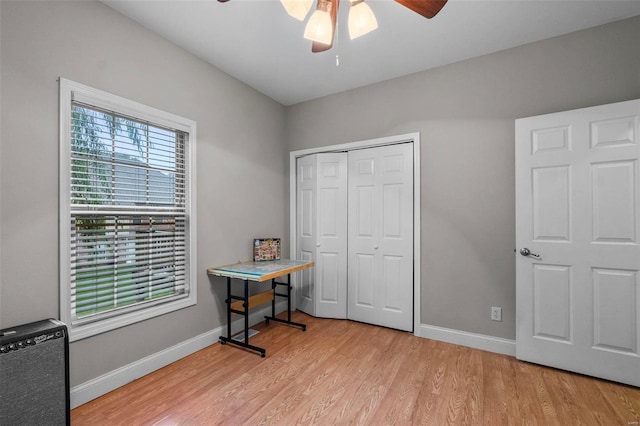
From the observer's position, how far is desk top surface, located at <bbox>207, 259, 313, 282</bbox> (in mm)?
2611

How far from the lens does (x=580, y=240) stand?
228 cm

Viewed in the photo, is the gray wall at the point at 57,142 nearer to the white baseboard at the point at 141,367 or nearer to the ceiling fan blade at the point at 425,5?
the white baseboard at the point at 141,367

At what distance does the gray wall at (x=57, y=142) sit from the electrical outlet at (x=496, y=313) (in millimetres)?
2528

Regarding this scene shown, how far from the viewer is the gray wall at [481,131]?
2.34 meters

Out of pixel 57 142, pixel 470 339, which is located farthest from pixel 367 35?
pixel 470 339

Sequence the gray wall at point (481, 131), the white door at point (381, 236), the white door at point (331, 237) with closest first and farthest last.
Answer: the gray wall at point (481, 131) → the white door at point (381, 236) → the white door at point (331, 237)

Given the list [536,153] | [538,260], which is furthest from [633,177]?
[538,260]

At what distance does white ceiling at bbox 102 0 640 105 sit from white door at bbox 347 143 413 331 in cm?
91

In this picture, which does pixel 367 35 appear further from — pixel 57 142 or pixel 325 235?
pixel 57 142

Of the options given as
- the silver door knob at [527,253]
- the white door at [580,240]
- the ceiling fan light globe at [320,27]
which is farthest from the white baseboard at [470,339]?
the ceiling fan light globe at [320,27]

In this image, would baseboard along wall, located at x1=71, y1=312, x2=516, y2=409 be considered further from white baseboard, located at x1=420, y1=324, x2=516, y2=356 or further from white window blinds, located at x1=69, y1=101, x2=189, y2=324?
white window blinds, located at x1=69, y1=101, x2=189, y2=324

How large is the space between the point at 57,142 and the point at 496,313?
144 inches

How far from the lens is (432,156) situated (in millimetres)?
2979

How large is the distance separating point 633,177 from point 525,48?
1357 mm
